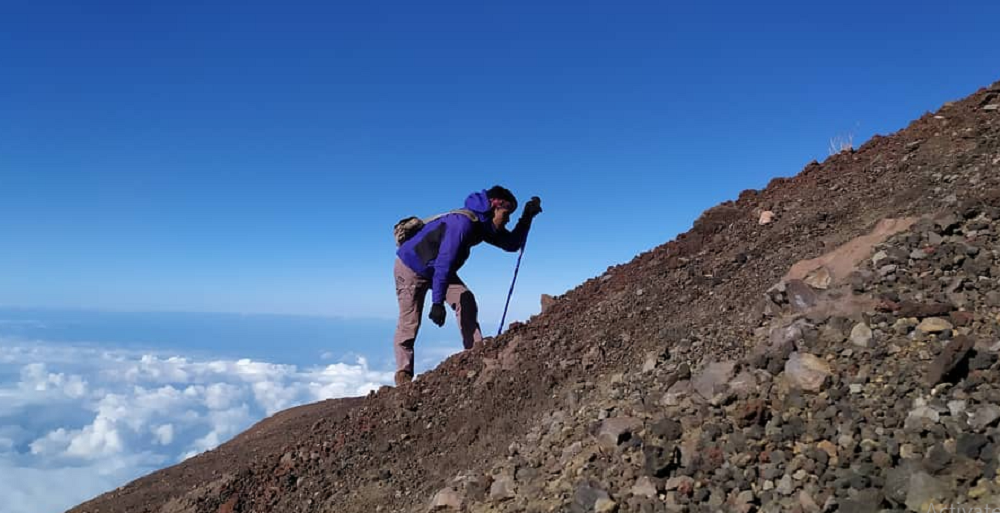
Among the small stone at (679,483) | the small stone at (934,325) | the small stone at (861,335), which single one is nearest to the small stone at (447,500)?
the small stone at (679,483)

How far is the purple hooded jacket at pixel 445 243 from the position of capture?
8141mm

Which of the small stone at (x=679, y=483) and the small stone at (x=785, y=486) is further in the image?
the small stone at (x=679, y=483)

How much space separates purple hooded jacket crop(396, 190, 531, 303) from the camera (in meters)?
8.14

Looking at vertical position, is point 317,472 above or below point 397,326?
below

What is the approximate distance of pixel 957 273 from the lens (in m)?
4.65

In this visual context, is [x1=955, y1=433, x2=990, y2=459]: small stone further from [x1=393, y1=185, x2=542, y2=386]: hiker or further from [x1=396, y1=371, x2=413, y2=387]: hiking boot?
[x1=396, y1=371, x2=413, y2=387]: hiking boot

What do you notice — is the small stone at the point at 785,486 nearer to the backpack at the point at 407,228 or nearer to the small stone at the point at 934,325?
the small stone at the point at 934,325

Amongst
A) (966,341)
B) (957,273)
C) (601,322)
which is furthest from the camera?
(601,322)

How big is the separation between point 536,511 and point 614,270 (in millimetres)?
5794

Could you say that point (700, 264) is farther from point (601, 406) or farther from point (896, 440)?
point (896, 440)

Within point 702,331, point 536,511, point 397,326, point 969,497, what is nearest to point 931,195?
point 702,331

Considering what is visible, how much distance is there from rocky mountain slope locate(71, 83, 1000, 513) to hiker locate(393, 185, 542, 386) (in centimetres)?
88

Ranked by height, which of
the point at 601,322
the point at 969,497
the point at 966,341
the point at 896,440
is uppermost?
the point at 601,322

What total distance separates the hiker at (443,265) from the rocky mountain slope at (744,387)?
88 centimetres
